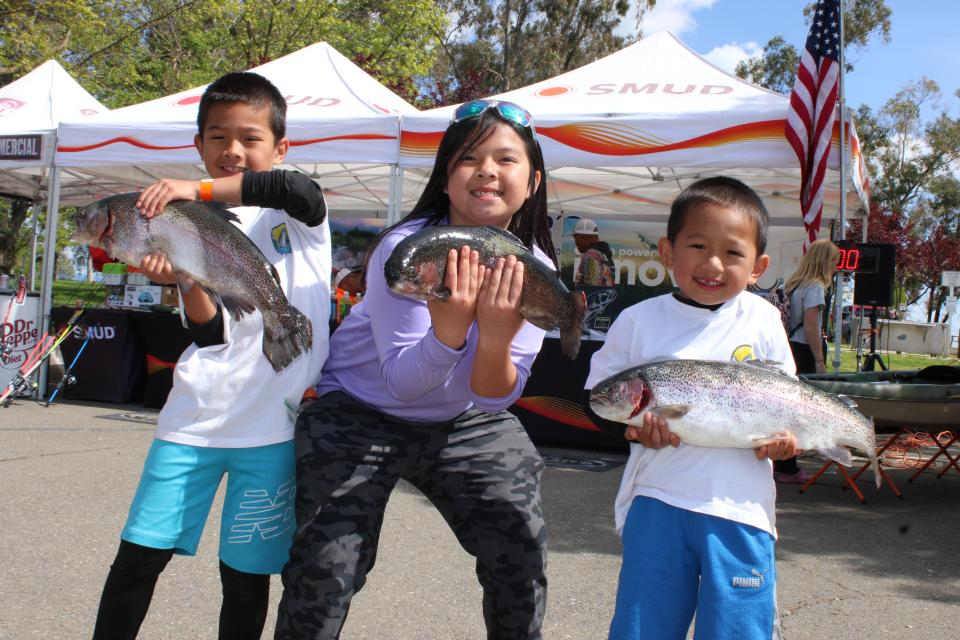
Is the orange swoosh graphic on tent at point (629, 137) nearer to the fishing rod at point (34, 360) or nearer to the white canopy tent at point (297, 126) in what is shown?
the white canopy tent at point (297, 126)

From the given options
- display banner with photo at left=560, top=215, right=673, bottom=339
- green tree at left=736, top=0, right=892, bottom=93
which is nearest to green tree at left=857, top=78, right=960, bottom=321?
green tree at left=736, top=0, right=892, bottom=93

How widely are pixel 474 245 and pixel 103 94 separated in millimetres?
26896

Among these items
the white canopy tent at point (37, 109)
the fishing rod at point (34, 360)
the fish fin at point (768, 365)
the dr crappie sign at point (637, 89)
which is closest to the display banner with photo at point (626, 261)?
the dr crappie sign at point (637, 89)

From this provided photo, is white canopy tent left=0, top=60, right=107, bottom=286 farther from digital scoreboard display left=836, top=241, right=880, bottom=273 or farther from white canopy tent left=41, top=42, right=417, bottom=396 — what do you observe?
digital scoreboard display left=836, top=241, right=880, bottom=273

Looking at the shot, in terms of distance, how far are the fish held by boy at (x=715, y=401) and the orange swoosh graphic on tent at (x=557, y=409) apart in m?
Result: 5.62

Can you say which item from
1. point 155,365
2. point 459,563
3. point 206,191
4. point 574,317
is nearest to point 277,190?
point 206,191

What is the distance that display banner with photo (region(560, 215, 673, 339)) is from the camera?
1127 cm

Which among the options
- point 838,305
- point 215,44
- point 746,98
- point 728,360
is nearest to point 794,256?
point 838,305

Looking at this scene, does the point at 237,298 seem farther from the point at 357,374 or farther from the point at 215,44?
the point at 215,44

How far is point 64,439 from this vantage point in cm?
725

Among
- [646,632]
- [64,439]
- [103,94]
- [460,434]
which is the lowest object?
[64,439]

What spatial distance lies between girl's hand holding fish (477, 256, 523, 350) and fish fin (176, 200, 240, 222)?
75 cm

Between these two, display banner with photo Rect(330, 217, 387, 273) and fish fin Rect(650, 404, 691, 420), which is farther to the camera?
display banner with photo Rect(330, 217, 387, 273)

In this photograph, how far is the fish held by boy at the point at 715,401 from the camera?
6.75 ft
